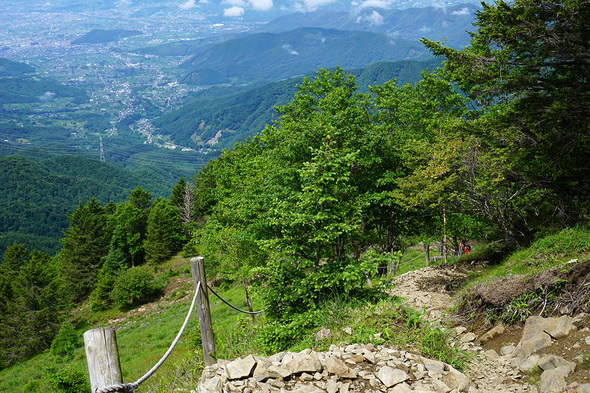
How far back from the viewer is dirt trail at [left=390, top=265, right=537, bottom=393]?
18.2 feet

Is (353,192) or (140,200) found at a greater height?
(353,192)

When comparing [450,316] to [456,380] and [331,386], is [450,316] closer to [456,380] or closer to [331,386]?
[456,380]

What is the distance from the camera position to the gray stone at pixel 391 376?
4.82 metres

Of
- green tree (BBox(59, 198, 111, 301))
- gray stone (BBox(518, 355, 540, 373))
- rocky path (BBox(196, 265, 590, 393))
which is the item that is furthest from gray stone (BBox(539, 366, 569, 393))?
green tree (BBox(59, 198, 111, 301))

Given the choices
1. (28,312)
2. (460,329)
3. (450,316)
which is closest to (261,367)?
(460,329)

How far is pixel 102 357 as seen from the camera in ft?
11.4

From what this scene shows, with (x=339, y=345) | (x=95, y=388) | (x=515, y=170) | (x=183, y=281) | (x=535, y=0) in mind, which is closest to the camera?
(x=95, y=388)

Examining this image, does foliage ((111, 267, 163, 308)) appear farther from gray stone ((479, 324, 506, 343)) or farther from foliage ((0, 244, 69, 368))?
gray stone ((479, 324, 506, 343))

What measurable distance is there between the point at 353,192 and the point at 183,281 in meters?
34.5

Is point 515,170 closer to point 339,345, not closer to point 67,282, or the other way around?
point 339,345

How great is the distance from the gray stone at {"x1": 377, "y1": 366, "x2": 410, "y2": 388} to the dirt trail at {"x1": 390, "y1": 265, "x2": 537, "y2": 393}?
1.07 meters

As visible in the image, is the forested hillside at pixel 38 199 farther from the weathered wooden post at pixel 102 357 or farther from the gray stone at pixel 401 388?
the gray stone at pixel 401 388

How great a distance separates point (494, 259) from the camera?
572 inches

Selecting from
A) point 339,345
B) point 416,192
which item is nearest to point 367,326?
point 339,345
